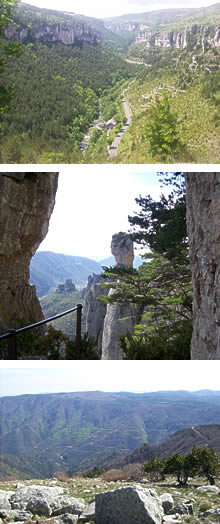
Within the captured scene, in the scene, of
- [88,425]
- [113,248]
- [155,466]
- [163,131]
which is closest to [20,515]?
[88,425]

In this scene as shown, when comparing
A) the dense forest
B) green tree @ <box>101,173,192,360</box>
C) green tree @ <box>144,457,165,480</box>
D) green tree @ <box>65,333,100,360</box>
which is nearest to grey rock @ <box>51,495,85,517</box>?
green tree @ <box>144,457,165,480</box>

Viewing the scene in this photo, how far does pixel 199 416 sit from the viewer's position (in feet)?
8.53

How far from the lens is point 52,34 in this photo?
181 inches

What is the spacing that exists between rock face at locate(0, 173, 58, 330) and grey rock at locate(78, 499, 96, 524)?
5318 mm

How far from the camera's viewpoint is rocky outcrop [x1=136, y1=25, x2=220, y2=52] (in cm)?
439

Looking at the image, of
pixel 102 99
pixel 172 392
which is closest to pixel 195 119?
pixel 102 99

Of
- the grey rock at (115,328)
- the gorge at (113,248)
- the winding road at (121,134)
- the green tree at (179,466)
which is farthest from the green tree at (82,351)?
the grey rock at (115,328)

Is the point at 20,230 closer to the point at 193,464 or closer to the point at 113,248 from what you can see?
the point at 193,464

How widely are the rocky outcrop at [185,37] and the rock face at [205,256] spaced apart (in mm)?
1724

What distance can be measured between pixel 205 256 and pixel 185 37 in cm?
288

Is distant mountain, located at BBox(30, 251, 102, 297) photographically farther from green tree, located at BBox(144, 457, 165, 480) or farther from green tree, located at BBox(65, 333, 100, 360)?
green tree, located at BBox(144, 457, 165, 480)

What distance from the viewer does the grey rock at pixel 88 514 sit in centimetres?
226

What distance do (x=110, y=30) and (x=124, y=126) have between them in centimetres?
123

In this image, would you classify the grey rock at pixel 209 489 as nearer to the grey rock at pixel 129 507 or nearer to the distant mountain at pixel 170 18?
the grey rock at pixel 129 507
